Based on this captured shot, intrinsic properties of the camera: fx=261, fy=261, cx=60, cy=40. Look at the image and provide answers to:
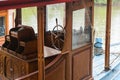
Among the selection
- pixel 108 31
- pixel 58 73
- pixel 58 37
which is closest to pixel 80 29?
pixel 58 37

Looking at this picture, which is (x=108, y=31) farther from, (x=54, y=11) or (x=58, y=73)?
(x=58, y=73)

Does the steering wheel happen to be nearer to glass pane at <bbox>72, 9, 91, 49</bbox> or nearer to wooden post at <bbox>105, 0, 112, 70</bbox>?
glass pane at <bbox>72, 9, 91, 49</bbox>

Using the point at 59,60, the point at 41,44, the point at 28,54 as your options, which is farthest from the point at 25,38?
the point at 41,44

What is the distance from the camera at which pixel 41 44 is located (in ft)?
8.84

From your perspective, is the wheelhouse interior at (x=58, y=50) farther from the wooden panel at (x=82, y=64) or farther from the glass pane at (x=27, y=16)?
the glass pane at (x=27, y=16)

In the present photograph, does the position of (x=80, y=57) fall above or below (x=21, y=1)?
below

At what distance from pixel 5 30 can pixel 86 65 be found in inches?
141

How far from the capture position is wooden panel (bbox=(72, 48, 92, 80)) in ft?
12.0

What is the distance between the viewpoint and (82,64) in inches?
151

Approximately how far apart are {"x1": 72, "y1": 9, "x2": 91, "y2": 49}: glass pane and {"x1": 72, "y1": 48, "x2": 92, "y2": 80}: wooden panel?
13cm

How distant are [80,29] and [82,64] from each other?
52 centimetres

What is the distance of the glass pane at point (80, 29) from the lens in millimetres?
3584

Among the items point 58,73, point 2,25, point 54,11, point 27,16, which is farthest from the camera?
point 2,25

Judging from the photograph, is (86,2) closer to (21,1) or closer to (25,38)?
(25,38)
